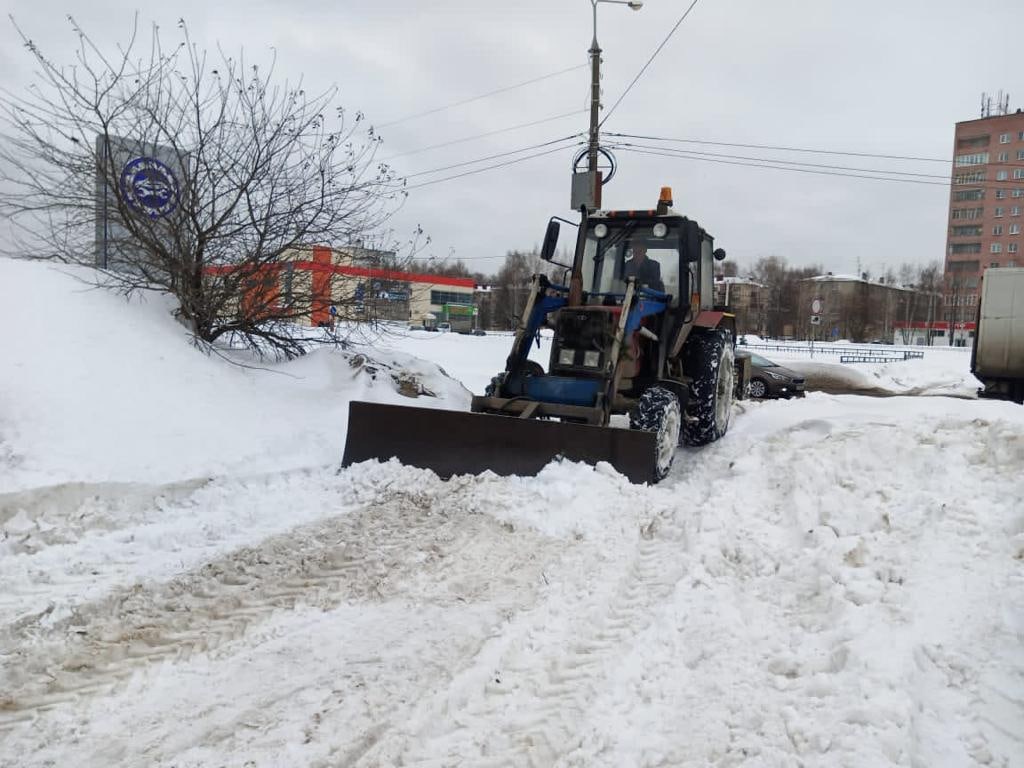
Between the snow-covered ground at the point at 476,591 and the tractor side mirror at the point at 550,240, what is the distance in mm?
2575

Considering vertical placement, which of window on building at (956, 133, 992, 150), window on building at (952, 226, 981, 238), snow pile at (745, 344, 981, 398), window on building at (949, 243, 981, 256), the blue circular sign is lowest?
snow pile at (745, 344, 981, 398)

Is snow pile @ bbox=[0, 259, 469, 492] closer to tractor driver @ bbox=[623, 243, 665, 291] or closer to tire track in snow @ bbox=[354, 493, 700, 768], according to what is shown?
tractor driver @ bbox=[623, 243, 665, 291]

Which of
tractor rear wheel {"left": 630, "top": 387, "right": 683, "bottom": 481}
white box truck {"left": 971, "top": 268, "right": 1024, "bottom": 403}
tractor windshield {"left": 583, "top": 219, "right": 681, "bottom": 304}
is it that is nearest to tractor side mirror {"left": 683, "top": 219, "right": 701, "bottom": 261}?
tractor windshield {"left": 583, "top": 219, "right": 681, "bottom": 304}

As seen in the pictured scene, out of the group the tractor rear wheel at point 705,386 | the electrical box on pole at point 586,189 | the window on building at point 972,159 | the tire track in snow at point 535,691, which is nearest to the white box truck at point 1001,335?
the electrical box on pole at point 586,189

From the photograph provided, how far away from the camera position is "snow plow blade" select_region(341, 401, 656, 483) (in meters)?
5.93

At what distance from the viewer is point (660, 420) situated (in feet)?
20.8

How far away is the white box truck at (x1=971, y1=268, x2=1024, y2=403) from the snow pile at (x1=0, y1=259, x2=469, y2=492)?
38.8 feet

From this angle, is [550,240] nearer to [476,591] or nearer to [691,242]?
[691,242]

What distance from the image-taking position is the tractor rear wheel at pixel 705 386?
760 centimetres

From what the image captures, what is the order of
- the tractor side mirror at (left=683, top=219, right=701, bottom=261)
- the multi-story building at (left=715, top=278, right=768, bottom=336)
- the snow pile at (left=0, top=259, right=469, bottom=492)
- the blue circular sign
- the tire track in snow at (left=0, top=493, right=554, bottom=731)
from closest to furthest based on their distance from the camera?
1. the tire track in snow at (left=0, top=493, right=554, bottom=731)
2. the snow pile at (left=0, top=259, right=469, bottom=492)
3. the tractor side mirror at (left=683, top=219, right=701, bottom=261)
4. the blue circular sign
5. the multi-story building at (left=715, top=278, right=768, bottom=336)

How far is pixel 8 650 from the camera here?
10.7ft

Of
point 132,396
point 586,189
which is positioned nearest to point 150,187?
point 132,396

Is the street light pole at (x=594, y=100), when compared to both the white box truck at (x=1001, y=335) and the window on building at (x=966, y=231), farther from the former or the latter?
the window on building at (x=966, y=231)

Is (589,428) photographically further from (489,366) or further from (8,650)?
(489,366)
